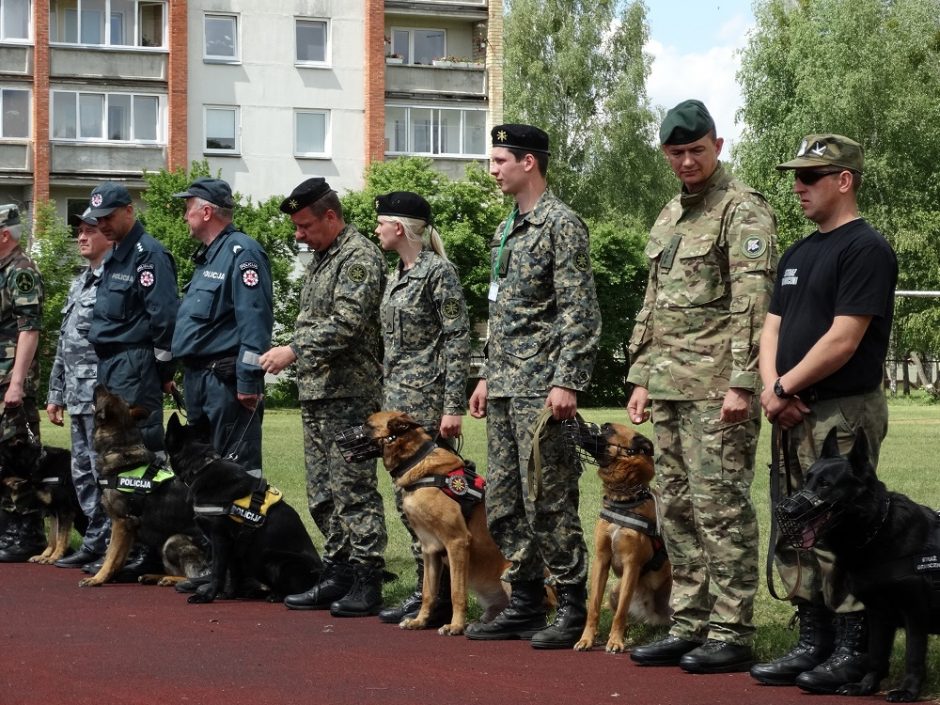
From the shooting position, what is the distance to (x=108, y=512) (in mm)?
9914

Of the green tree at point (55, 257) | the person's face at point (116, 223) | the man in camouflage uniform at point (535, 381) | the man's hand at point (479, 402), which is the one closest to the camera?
the man in camouflage uniform at point (535, 381)

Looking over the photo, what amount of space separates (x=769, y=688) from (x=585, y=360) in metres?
1.84

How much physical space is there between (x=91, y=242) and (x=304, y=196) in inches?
112

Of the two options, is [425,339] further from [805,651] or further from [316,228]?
[805,651]

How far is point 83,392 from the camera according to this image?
34.7 feet

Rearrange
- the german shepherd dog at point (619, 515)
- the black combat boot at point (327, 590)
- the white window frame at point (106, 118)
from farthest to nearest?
the white window frame at point (106, 118)
the black combat boot at point (327, 590)
the german shepherd dog at point (619, 515)

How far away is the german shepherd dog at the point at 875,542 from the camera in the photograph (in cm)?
577

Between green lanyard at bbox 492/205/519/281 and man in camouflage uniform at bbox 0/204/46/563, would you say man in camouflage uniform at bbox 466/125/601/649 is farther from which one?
man in camouflage uniform at bbox 0/204/46/563

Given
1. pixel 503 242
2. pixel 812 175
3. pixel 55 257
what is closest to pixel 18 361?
pixel 503 242

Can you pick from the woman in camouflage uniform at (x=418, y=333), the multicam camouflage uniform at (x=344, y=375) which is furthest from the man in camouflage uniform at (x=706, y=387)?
the multicam camouflage uniform at (x=344, y=375)

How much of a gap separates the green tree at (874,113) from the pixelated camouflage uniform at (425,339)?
43006 mm

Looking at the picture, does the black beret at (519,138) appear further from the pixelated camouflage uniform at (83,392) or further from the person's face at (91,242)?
the person's face at (91,242)

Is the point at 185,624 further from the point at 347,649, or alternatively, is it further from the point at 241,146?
the point at 241,146

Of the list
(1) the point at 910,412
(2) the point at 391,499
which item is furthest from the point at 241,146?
(2) the point at 391,499
